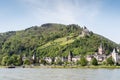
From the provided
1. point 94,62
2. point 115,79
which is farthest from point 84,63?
point 115,79

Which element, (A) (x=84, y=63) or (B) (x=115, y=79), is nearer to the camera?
(B) (x=115, y=79)

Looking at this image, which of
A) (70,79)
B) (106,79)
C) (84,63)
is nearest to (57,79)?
(70,79)

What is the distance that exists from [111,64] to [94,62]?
31.0 feet

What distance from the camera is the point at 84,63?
17512 centimetres

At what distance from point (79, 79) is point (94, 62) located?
115550 millimetres

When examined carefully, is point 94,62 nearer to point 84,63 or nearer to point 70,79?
point 84,63

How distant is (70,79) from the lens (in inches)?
2456

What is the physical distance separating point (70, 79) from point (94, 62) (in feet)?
379

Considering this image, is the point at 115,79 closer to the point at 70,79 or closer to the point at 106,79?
the point at 106,79

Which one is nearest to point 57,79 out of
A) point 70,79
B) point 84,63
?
point 70,79

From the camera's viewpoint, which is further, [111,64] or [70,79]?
[111,64]

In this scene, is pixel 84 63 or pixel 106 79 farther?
pixel 84 63

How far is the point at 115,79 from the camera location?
2506 inches

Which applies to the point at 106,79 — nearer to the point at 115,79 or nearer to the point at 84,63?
the point at 115,79
